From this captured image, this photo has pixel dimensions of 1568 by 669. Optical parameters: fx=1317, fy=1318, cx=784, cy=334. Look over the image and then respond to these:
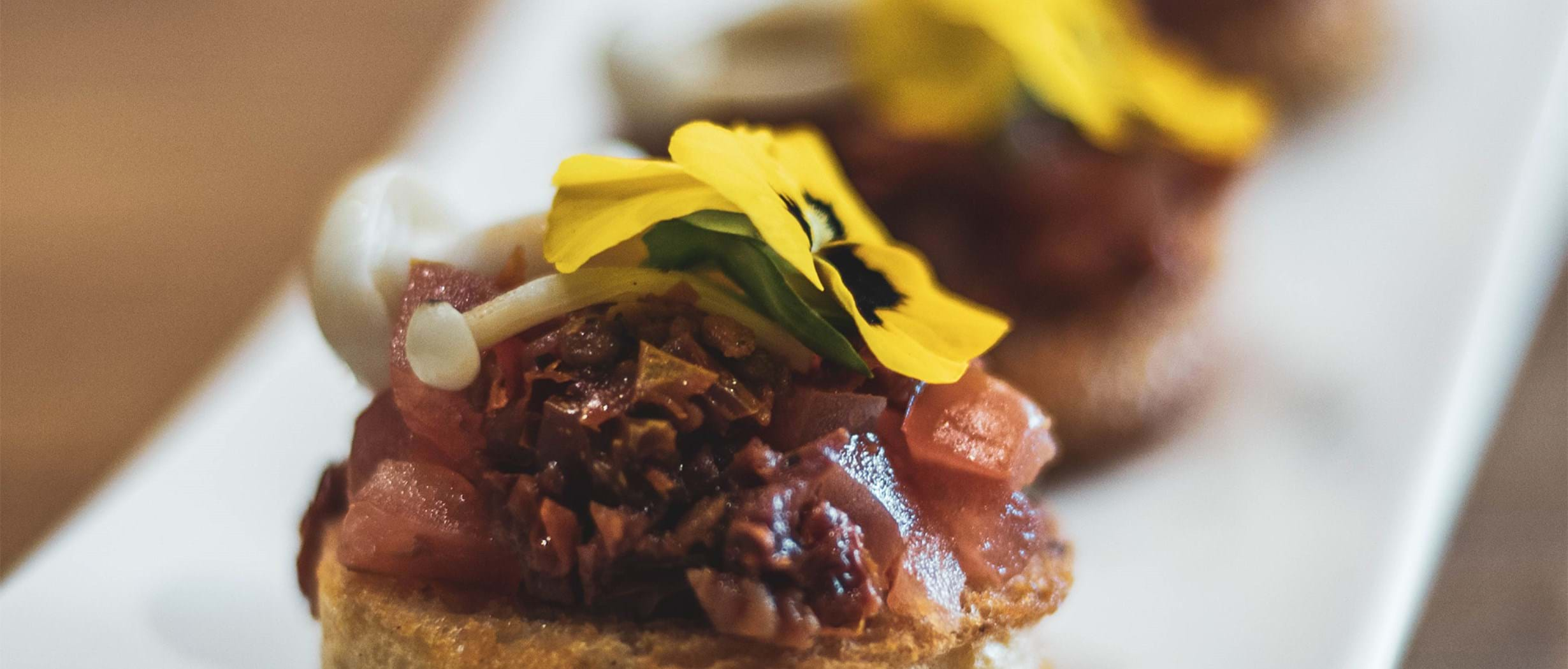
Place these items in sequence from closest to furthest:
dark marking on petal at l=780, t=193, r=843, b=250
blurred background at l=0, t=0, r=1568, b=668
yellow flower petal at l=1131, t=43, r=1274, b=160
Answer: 1. dark marking on petal at l=780, t=193, r=843, b=250
2. blurred background at l=0, t=0, r=1568, b=668
3. yellow flower petal at l=1131, t=43, r=1274, b=160

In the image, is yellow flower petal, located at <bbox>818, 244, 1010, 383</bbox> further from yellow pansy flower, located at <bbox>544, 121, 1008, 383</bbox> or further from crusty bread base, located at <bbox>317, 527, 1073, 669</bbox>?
crusty bread base, located at <bbox>317, 527, 1073, 669</bbox>

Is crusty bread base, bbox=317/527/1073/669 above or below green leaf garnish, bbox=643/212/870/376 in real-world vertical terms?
below

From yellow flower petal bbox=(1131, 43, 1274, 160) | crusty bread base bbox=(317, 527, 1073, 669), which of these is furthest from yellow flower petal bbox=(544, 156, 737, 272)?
yellow flower petal bbox=(1131, 43, 1274, 160)

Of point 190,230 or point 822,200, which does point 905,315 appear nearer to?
point 822,200

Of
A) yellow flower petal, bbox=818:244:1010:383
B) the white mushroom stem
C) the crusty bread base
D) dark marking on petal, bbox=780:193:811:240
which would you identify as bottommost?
the crusty bread base

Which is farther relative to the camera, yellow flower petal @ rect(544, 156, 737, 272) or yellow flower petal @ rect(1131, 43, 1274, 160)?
yellow flower petal @ rect(1131, 43, 1274, 160)

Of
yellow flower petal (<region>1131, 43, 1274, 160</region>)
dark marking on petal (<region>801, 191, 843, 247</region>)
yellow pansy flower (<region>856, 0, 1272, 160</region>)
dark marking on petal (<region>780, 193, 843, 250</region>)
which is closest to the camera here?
dark marking on petal (<region>780, 193, 843, 250</region>)

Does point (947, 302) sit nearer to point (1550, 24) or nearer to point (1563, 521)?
point (1563, 521)
